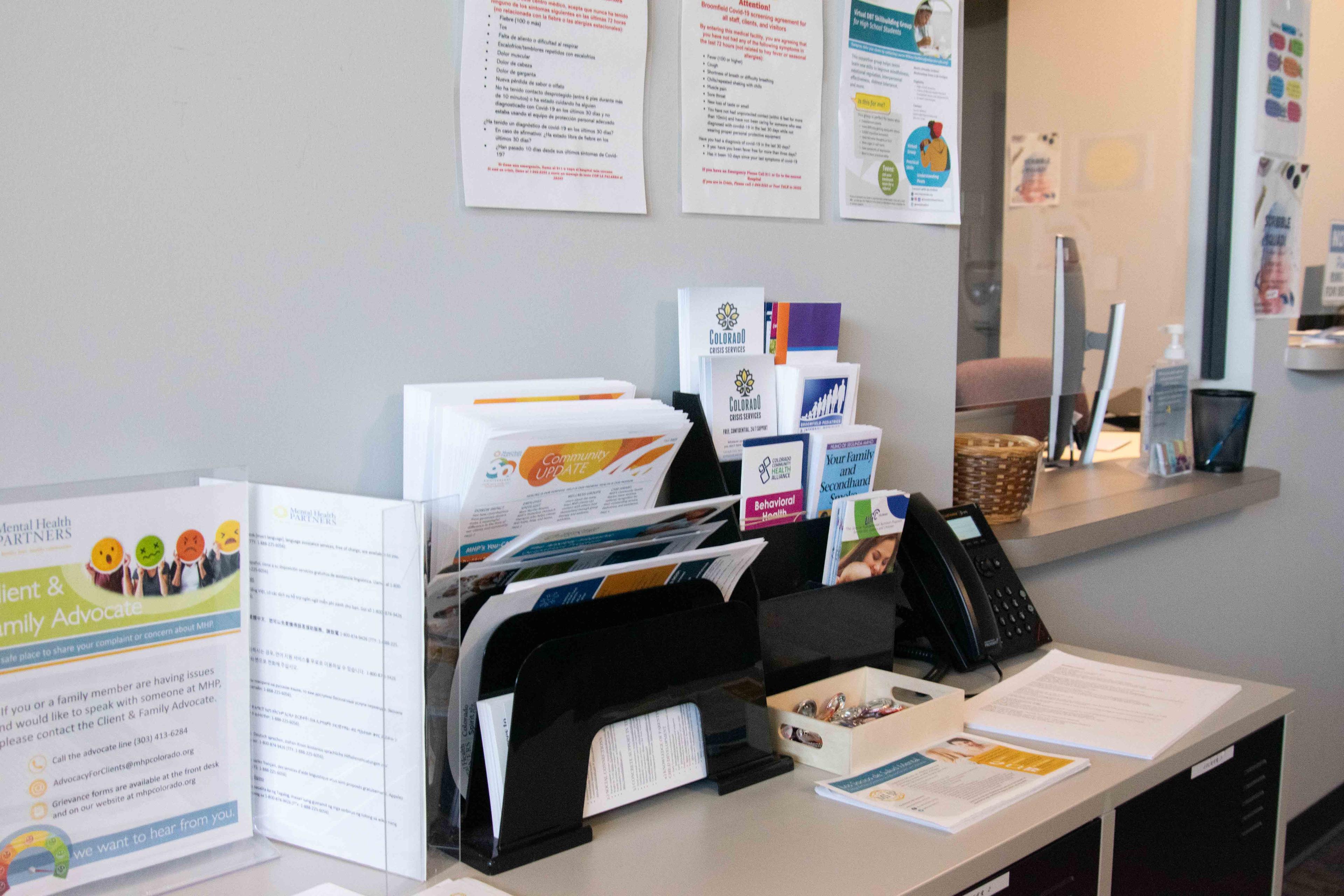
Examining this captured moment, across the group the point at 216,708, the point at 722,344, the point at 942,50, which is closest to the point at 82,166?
the point at 216,708

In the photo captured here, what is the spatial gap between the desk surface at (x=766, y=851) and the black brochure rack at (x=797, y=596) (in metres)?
0.15

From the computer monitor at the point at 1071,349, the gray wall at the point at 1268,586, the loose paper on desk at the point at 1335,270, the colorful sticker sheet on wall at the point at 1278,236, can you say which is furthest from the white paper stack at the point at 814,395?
the loose paper on desk at the point at 1335,270

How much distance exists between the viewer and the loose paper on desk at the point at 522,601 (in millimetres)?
922

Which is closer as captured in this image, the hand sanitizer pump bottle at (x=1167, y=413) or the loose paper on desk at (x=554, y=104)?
the loose paper on desk at (x=554, y=104)

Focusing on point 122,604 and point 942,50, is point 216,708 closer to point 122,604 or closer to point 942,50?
point 122,604

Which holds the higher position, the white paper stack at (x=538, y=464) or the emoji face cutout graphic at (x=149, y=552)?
the white paper stack at (x=538, y=464)

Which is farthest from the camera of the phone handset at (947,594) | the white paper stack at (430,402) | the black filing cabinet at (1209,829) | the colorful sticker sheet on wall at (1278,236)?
the colorful sticker sheet on wall at (1278,236)

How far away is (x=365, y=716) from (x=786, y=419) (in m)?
0.68

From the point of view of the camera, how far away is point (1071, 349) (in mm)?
2301

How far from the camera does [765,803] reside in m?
1.03

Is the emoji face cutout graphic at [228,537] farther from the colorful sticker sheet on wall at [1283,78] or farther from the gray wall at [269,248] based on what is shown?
the colorful sticker sheet on wall at [1283,78]

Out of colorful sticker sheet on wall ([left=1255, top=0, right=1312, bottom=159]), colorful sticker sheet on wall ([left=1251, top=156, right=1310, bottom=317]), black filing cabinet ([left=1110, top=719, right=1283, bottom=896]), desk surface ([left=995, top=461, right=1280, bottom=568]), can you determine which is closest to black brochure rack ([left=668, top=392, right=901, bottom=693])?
black filing cabinet ([left=1110, top=719, right=1283, bottom=896])

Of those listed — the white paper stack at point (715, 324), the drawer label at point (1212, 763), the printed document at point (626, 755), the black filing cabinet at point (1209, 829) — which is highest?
the white paper stack at point (715, 324)

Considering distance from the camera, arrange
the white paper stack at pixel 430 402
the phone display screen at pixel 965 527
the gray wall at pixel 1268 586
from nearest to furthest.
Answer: the white paper stack at pixel 430 402 < the phone display screen at pixel 965 527 < the gray wall at pixel 1268 586
